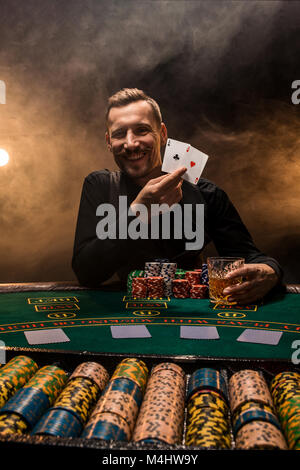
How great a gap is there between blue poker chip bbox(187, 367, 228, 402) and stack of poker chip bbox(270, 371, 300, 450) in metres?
0.13

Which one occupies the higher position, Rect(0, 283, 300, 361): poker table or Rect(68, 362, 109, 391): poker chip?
Rect(68, 362, 109, 391): poker chip

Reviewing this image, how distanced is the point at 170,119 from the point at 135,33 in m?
1.18

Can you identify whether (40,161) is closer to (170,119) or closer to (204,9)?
(170,119)

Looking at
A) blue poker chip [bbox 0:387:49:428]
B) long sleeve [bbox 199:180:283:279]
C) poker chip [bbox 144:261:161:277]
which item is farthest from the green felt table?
long sleeve [bbox 199:180:283:279]

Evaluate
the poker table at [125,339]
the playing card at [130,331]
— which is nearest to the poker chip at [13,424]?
the poker table at [125,339]

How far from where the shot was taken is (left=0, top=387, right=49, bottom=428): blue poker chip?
0.88 metres

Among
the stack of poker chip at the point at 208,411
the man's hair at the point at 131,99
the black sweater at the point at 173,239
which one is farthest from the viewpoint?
the man's hair at the point at 131,99

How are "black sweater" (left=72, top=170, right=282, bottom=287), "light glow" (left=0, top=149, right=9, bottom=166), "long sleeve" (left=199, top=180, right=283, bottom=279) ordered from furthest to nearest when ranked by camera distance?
1. "light glow" (left=0, top=149, right=9, bottom=166)
2. "long sleeve" (left=199, top=180, right=283, bottom=279)
3. "black sweater" (left=72, top=170, right=282, bottom=287)

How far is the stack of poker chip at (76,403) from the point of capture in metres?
0.82

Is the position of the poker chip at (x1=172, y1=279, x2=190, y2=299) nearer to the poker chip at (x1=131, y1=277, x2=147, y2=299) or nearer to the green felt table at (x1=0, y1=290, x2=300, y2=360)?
the green felt table at (x1=0, y1=290, x2=300, y2=360)

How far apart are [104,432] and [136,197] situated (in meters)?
2.84

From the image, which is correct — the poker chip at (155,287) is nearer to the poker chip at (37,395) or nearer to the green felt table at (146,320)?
the green felt table at (146,320)

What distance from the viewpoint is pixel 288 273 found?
4457 mm

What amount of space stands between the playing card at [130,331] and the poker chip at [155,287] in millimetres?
734
